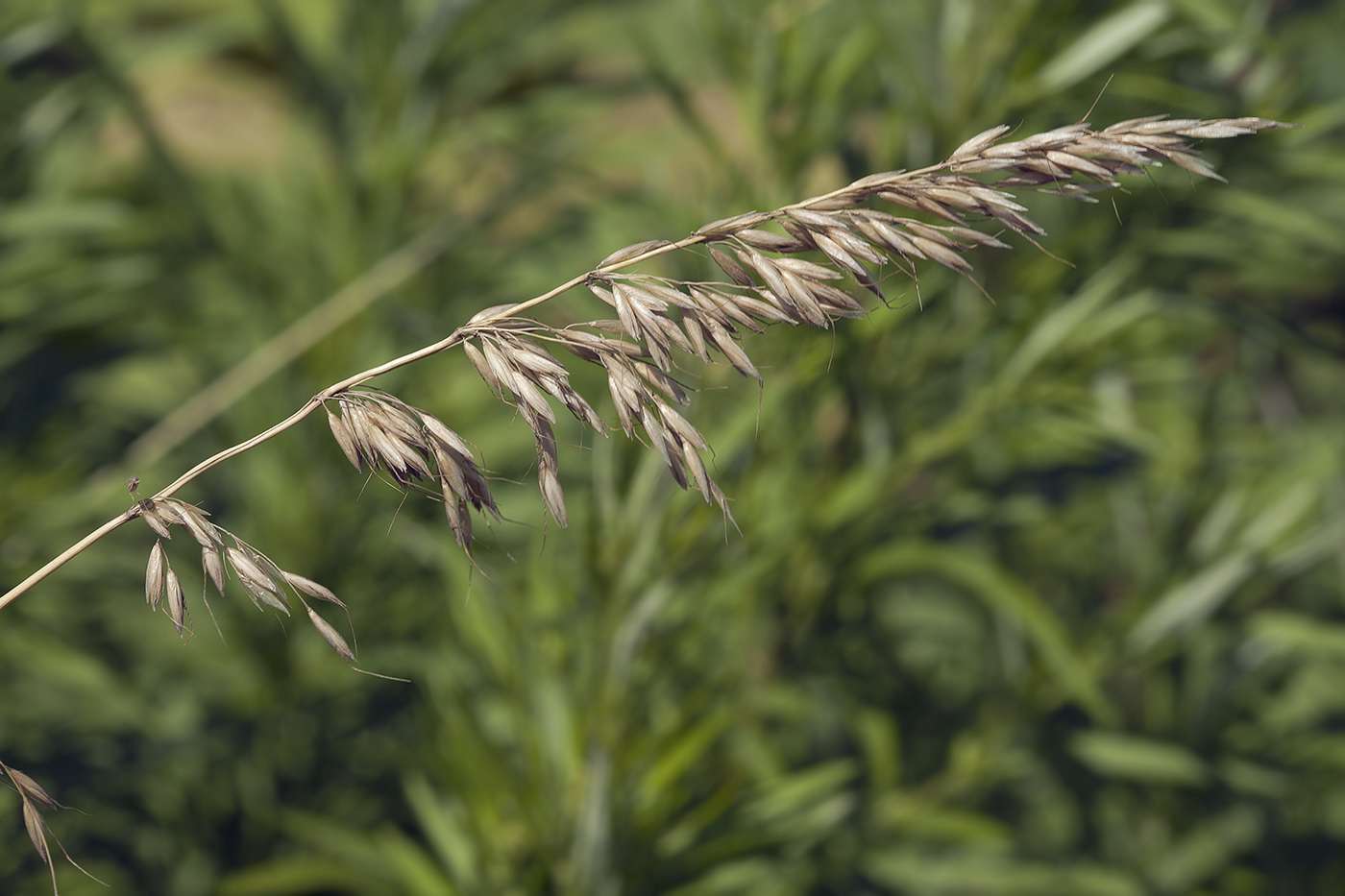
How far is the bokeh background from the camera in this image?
679 mm

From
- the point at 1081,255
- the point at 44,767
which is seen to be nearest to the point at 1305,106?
the point at 1081,255

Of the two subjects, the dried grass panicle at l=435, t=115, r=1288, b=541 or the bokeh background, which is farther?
the bokeh background

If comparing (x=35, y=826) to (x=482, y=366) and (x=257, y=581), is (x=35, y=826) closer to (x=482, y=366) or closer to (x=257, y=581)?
(x=257, y=581)

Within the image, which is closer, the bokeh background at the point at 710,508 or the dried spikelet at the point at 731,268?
the dried spikelet at the point at 731,268

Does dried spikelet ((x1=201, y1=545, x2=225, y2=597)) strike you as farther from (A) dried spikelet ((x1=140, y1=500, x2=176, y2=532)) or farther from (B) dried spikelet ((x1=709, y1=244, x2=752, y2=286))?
(B) dried spikelet ((x1=709, y1=244, x2=752, y2=286))

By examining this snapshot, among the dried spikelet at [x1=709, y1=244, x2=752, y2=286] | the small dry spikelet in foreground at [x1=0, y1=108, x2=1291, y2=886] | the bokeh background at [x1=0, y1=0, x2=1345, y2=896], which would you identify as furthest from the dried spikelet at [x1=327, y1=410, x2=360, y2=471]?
the bokeh background at [x1=0, y1=0, x2=1345, y2=896]

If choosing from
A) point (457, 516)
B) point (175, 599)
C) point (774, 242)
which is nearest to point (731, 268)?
point (774, 242)

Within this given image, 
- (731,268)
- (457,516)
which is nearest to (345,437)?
(457,516)

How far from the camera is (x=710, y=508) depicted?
586 millimetres

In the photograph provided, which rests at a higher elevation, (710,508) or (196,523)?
(196,523)

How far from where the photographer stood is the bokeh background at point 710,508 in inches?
26.7

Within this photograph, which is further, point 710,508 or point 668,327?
point 710,508

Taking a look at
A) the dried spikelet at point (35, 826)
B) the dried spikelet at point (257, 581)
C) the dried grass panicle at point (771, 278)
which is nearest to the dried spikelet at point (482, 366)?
the dried grass panicle at point (771, 278)

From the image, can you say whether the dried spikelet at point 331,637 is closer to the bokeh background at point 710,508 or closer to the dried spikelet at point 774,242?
the dried spikelet at point 774,242
